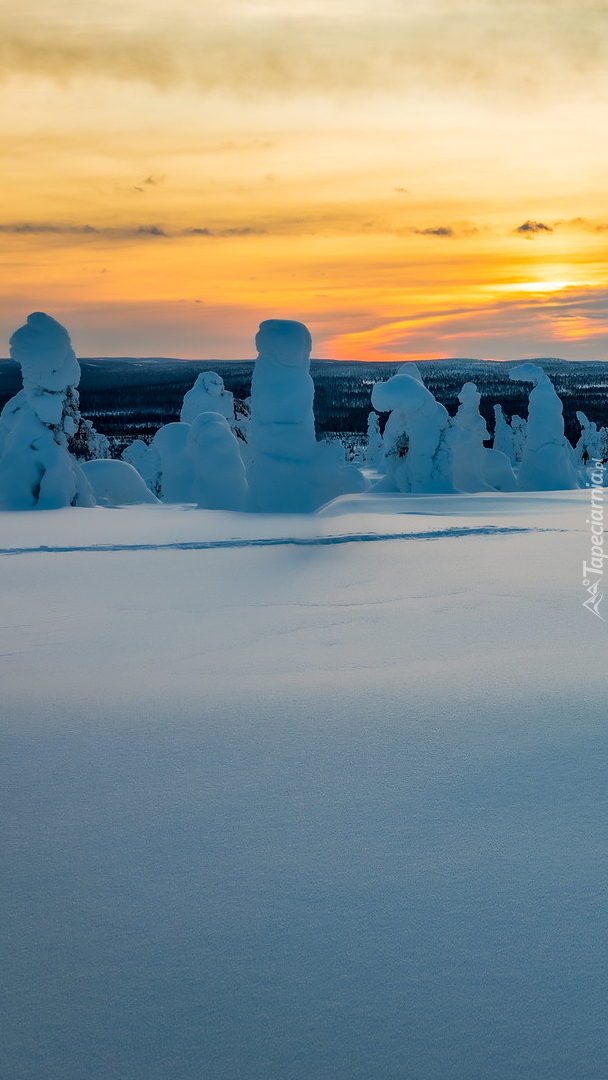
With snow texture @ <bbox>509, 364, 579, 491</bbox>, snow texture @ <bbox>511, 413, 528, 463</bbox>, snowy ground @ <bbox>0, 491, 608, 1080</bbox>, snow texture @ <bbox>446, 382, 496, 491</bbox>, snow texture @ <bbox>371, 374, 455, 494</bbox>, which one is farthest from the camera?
snow texture @ <bbox>511, 413, 528, 463</bbox>

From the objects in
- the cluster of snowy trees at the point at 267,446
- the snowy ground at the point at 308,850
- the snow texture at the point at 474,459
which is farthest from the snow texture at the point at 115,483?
the snowy ground at the point at 308,850

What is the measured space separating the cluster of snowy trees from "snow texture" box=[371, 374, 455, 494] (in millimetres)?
27

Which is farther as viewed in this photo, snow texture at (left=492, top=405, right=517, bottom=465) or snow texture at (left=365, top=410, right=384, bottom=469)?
snow texture at (left=365, top=410, right=384, bottom=469)

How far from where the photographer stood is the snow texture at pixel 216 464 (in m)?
24.0

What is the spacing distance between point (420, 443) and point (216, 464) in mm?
5673

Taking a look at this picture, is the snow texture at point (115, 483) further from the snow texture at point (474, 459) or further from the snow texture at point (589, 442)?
the snow texture at point (589, 442)

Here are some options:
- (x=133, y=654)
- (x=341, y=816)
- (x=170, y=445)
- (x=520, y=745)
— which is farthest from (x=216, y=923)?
(x=170, y=445)

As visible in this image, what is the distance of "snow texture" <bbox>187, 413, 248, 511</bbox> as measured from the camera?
23969mm

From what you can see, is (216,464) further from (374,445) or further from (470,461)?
(374,445)

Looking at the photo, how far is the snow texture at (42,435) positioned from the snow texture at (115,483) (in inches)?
216

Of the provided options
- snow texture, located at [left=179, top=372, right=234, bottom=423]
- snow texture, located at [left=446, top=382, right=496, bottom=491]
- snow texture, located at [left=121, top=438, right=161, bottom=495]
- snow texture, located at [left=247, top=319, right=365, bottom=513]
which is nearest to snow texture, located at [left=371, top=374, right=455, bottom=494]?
snow texture, located at [left=446, top=382, right=496, bottom=491]

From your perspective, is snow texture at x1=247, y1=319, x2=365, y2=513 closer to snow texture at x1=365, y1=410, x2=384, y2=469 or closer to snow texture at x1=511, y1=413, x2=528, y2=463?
snow texture at x1=511, y1=413, x2=528, y2=463

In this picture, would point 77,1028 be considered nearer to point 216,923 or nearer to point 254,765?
point 216,923

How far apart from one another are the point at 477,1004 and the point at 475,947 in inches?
6.7
